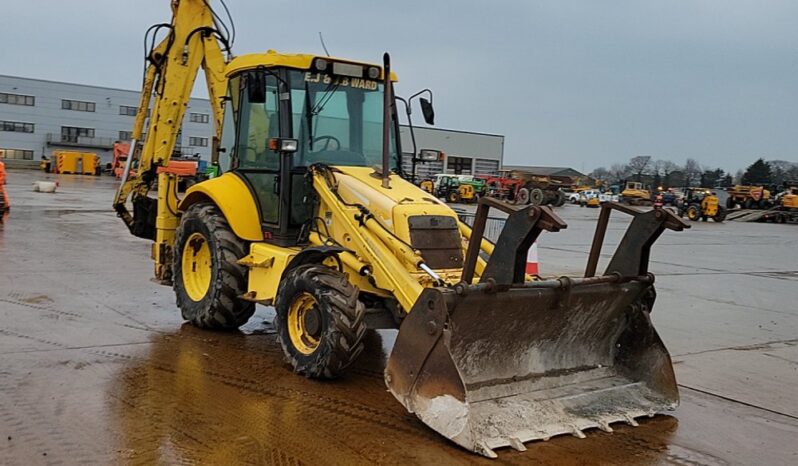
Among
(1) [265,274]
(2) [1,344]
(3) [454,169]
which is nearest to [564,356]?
(1) [265,274]

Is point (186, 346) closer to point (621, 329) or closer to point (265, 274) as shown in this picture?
point (265, 274)

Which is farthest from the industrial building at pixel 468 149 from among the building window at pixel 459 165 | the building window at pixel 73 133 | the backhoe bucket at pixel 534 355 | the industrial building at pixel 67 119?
the backhoe bucket at pixel 534 355

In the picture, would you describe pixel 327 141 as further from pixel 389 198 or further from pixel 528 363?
pixel 528 363

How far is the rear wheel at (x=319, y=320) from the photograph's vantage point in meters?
5.62

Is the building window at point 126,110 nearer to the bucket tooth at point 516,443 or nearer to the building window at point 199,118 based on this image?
the building window at point 199,118

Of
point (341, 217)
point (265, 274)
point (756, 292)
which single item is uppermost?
point (341, 217)

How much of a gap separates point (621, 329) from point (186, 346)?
389 cm

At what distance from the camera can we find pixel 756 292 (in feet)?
44.0

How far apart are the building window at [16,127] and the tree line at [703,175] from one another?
→ 5854cm

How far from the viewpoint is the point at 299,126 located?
696 centimetres

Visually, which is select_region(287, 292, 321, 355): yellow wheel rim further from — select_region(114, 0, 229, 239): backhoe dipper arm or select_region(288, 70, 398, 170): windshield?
select_region(114, 0, 229, 239): backhoe dipper arm

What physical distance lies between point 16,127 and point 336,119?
257ft

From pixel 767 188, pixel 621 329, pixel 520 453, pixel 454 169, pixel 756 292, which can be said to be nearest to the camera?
pixel 520 453

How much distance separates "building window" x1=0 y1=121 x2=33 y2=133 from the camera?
74.6 meters
